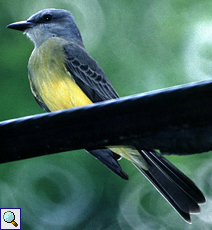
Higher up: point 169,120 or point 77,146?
point 169,120

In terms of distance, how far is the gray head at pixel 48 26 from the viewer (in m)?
4.12

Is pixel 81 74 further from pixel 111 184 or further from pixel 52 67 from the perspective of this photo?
pixel 111 184

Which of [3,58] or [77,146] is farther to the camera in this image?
[3,58]

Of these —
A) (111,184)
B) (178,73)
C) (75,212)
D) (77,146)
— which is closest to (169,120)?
(77,146)

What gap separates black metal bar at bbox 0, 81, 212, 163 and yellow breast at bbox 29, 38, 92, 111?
2.12m

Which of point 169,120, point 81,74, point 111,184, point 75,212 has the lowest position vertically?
A: point 75,212

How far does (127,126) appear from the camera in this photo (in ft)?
3.66

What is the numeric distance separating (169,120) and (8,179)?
4.74m

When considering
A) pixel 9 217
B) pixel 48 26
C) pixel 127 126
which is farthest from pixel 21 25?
pixel 127 126

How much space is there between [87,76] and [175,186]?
1.48m

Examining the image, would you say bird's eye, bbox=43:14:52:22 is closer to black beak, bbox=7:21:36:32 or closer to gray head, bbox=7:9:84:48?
gray head, bbox=7:9:84:48

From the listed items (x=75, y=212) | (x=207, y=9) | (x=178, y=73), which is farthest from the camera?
(x=207, y=9)

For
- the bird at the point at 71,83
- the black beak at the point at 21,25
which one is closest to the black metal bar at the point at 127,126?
the bird at the point at 71,83

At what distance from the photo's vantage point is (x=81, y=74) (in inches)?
142
